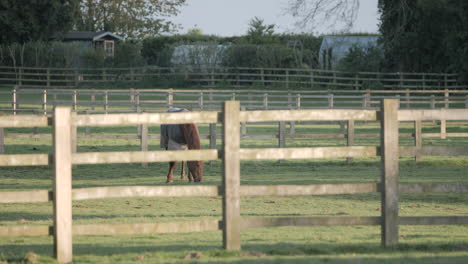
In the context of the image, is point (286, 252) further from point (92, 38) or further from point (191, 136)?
point (92, 38)

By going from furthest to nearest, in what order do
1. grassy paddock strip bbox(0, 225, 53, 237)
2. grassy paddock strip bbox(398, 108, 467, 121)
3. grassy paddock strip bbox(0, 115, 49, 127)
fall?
1. grassy paddock strip bbox(398, 108, 467, 121)
2. grassy paddock strip bbox(0, 115, 49, 127)
3. grassy paddock strip bbox(0, 225, 53, 237)

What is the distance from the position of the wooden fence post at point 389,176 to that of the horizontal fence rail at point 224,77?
36.1 metres

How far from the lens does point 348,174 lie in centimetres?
1672

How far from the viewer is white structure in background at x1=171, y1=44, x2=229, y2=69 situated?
166 feet

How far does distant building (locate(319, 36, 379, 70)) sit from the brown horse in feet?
110

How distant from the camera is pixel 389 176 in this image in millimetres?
7309

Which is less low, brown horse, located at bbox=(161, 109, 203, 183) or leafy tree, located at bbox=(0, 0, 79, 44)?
leafy tree, located at bbox=(0, 0, 79, 44)

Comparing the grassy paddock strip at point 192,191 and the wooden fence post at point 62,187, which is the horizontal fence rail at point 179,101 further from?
the wooden fence post at point 62,187

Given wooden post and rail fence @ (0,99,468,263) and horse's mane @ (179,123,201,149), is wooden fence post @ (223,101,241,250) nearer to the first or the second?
wooden post and rail fence @ (0,99,468,263)

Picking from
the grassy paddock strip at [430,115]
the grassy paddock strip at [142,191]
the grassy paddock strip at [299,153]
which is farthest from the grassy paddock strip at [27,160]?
the grassy paddock strip at [430,115]

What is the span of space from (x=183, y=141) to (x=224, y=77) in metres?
34.2

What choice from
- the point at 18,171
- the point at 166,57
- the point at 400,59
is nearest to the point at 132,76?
the point at 166,57

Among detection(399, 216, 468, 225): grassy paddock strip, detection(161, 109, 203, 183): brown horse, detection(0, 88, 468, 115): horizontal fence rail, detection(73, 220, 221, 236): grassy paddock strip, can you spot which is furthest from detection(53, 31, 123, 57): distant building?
detection(399, 216, 468, 225): grassy paddock strip

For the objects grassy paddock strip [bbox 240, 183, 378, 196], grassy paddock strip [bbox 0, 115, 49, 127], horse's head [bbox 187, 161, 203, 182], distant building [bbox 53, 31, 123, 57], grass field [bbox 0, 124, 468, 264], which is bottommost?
grass field [bbox 0, 124, 468, 264]
